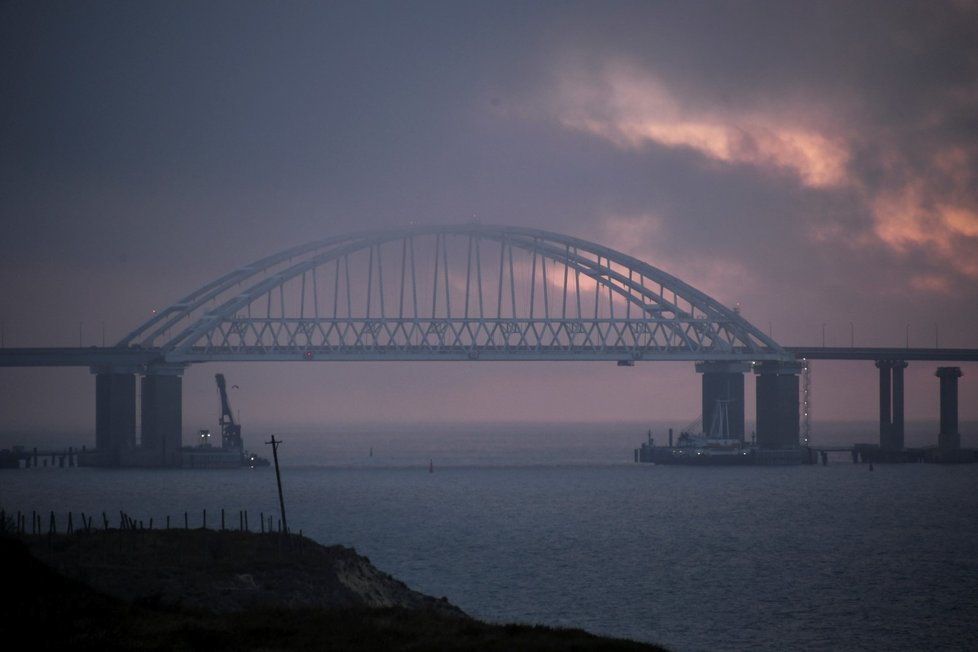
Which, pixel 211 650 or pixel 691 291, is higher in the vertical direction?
pixel 691 291

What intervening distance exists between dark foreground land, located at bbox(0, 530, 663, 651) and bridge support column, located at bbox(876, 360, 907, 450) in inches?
5184

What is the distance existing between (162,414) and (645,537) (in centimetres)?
7605

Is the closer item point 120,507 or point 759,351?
point 120,507

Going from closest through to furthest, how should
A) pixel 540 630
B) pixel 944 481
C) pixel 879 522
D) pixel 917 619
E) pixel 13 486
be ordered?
pixel 540 630 → pixel 917 619 → pixel 879 522 → pixel 13 486 → pixel 944 481

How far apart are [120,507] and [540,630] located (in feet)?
207

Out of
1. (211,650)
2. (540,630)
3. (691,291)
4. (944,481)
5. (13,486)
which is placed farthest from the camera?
(691,291)

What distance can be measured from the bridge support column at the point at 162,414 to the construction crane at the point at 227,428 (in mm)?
14015

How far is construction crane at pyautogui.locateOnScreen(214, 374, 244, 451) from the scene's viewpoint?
16357 cm

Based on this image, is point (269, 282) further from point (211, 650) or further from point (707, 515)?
point (211, 650)

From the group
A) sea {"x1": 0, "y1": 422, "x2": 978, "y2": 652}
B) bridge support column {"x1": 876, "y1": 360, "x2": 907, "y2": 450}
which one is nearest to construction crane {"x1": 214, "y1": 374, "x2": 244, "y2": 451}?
sea {"x1": 0, "y1": 422, "x2": 978, "y2": 652}

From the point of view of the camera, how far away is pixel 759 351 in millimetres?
161375

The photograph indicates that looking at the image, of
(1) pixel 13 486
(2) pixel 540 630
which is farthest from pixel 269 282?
(2) pixel 540 630

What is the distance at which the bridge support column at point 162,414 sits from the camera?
14275 cm

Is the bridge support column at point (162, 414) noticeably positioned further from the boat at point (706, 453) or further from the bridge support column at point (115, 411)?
the boat at point (706, 453)
